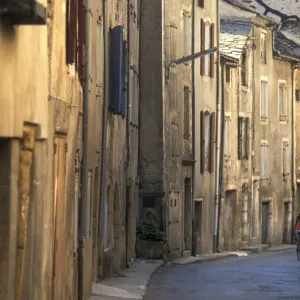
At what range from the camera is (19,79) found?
12266mm

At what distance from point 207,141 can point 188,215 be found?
127 inches

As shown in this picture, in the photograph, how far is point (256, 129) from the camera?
5094 centimetres

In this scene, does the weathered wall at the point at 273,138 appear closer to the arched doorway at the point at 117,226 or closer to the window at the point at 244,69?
the window at the point at 244,69

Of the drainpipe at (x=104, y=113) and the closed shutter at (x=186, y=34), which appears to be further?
the closed shutter at (x=186, y=34)

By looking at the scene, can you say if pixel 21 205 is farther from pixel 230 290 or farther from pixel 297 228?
pixel 297 228

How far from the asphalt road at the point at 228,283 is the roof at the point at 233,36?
1477cm

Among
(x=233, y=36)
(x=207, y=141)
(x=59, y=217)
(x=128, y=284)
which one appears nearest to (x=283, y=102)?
(x=233, y=36)

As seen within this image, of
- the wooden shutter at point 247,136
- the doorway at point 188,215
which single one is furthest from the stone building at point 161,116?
the wooden shutter at point 247,136

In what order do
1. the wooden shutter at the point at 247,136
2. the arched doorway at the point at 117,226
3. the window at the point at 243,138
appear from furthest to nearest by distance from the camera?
the wooden shutter at the point at 247,136
the window at the point at 243,138
the arched doorway at the point at 117,226

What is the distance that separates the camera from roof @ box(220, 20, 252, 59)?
1843 inches

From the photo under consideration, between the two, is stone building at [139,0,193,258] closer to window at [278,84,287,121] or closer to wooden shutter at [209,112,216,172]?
wooden shutter at [209,112,216,172]

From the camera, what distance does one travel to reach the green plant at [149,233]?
34.4 m

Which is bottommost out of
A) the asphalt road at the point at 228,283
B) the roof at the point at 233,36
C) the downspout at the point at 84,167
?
the asphalt road at the point at 228,283

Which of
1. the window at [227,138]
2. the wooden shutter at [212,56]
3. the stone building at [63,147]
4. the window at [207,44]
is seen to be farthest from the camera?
the window at [227,138]
